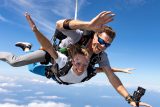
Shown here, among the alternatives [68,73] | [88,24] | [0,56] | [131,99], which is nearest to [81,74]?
[68,73]

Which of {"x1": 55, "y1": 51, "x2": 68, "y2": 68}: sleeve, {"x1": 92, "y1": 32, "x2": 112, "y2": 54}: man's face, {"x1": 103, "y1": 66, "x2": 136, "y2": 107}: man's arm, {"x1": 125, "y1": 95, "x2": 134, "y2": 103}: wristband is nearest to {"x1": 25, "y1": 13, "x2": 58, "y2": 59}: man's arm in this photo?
{"x1": 55, "y1": 51, "x2": 68, "y2": 68}: sleeve

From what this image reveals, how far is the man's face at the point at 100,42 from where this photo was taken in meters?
4.93

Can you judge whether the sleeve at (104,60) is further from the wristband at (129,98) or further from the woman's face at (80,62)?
the wristband at (129,98)

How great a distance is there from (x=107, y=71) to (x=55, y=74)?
47.3 inches

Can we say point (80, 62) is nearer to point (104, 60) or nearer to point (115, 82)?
point (104, 60)

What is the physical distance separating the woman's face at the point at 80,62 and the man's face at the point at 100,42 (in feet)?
0.87

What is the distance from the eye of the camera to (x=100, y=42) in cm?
492

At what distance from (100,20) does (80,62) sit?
1.42 m

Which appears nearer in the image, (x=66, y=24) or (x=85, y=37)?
(x=66, y=24)

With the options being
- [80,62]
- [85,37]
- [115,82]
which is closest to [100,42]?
[85,37]

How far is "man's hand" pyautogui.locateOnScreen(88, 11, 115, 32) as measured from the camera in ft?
12.6

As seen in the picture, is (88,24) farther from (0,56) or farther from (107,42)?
(0,56)

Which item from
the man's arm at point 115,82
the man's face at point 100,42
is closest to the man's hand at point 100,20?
the man's face at point 100,42

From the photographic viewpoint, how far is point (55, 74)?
553cm
